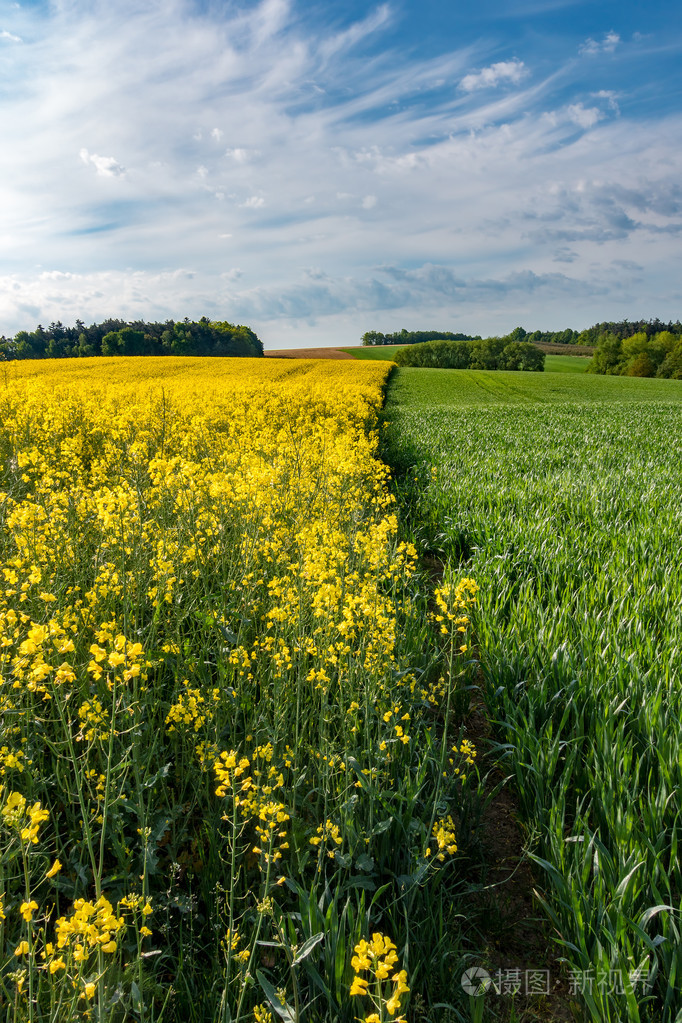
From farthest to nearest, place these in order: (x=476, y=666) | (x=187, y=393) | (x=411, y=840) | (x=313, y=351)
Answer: (x=313, y=351) → (x=187, y=393) → (x=476, y=666) → (x=411, y=840)

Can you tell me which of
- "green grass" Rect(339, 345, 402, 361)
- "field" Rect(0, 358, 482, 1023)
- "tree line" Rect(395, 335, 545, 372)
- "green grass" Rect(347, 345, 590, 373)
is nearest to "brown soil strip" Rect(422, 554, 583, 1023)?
"field" Rect(0, 358, 482, 1023)

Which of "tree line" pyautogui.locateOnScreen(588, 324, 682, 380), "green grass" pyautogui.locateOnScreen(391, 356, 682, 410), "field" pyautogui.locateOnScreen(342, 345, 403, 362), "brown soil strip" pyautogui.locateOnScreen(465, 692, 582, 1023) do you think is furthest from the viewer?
"tree line" pyautogui.locateOnScreen(588, 324, 682, 380)

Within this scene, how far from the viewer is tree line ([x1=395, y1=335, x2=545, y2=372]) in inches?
2825

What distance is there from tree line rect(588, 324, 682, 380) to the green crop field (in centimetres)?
7741

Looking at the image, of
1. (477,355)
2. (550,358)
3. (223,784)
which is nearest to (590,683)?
(223,784)

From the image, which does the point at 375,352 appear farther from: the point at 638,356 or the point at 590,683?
the point at 590,683

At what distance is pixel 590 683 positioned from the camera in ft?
10.1

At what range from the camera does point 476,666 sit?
4.07 meters

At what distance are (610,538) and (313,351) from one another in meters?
62.9

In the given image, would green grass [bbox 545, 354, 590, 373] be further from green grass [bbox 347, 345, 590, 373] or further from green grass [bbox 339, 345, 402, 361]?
green grass [bbox 339, 345, 402, 361]

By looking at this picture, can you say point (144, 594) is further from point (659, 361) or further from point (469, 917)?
point (659, 361)

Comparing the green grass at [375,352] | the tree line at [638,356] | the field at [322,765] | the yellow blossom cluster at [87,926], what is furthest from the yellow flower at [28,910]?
the tree line at [638,356]

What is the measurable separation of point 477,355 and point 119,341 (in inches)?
1918

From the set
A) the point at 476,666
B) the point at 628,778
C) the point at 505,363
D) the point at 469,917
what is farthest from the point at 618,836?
the point at 505,363
